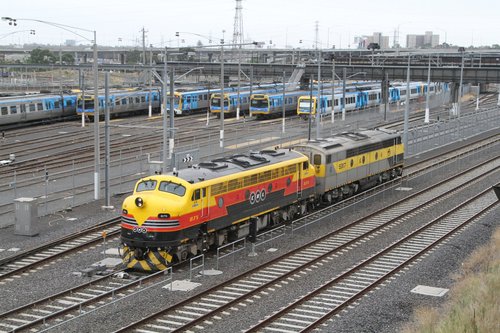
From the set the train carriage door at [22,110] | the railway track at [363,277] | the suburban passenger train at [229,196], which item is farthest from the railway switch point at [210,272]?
the train carriage door at [22,110]

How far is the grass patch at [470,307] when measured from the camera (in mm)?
15695

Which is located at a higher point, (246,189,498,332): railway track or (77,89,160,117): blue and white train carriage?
(77,89,160,117): blue and white train carriage

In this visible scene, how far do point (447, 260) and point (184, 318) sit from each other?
10.9 metres

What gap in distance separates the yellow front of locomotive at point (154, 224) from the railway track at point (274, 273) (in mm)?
2633

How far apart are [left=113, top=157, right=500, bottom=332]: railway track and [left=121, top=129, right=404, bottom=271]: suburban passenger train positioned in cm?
232

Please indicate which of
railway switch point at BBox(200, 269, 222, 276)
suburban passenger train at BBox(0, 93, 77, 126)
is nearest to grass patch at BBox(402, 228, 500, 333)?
railway switch point at BBox(200, 269, 222, 276)

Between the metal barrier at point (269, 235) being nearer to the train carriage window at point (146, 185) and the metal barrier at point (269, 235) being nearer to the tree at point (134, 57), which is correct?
the train carriage window at point (146, 185)

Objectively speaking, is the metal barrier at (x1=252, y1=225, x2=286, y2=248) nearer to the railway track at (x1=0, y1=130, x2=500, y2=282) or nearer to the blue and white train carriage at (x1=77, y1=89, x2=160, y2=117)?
the railway track at (x1=0, y1=130, x2=500, y2=282)

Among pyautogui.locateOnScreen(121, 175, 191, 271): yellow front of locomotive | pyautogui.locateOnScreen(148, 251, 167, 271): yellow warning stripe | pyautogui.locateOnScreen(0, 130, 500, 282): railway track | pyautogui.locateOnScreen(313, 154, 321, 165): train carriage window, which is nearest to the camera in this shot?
pyautogui.locateOnScreen(121, 175, 191, 271): yellow front of locomotive

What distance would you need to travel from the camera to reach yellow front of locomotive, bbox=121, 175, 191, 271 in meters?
23.9

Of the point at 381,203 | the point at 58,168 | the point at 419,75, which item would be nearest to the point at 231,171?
the point at 381,203

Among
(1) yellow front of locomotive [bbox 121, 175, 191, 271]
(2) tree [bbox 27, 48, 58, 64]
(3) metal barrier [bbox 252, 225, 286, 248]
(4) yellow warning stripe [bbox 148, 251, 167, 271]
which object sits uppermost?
(2) tree [bbox 27, 48, 58, 64]

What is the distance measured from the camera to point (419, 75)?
8550 centimetres

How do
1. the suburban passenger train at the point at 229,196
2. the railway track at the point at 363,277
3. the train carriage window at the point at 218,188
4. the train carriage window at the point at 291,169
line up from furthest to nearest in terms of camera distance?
the train carriage window at the point at 291,169 < the train carriage window at the point at 218,188 < the suburban passenger train at the point at 229,196 < the railway track at the point at 363,277
